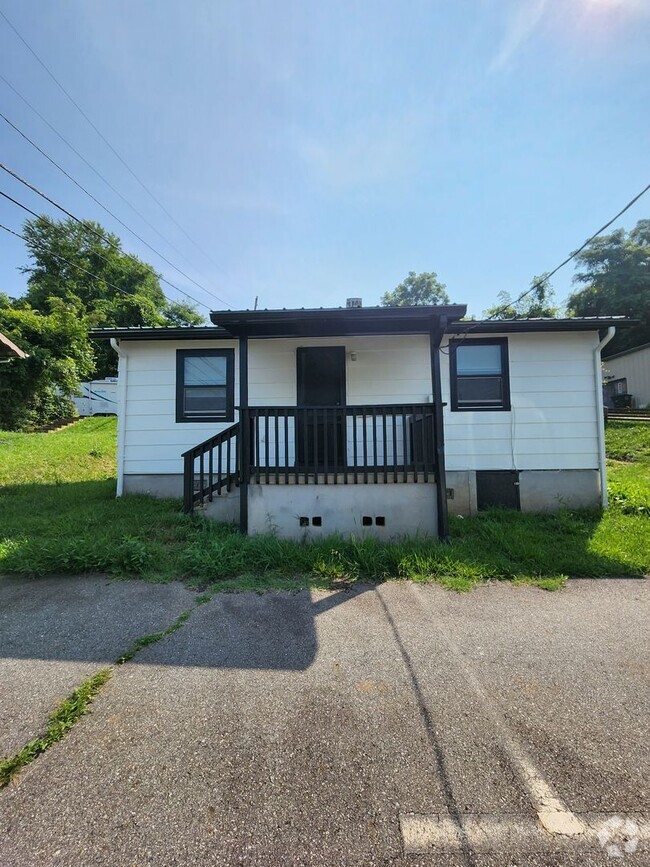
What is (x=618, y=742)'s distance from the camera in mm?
1829

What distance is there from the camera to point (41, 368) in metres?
15.1

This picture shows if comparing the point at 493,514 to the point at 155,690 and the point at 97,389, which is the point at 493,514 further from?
the point at 97,389

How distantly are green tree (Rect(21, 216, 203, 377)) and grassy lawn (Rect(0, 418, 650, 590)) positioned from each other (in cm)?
1953

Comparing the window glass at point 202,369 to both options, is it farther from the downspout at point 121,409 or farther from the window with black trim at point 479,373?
the window with black trim at point 479,373

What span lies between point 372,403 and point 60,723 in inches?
216

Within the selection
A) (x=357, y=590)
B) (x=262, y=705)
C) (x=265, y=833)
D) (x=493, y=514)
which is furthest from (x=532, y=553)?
(x=265, y=833)

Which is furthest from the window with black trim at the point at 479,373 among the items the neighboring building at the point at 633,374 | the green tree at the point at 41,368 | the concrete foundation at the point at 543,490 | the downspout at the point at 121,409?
the green tree at the point at 41,368

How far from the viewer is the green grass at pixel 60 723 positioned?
5.54ft

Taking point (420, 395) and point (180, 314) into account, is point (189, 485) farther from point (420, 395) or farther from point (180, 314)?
point (180, 314)

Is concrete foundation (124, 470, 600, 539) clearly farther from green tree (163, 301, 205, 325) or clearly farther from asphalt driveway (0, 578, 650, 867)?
green tree (163, 301, 205, 325)

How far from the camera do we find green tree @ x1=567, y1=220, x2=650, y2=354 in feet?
79.7

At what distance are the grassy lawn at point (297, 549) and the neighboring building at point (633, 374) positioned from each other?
1534cm

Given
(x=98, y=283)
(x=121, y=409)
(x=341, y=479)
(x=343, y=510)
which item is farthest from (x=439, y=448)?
(x=98, y=283)

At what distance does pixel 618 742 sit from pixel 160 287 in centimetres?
3588
